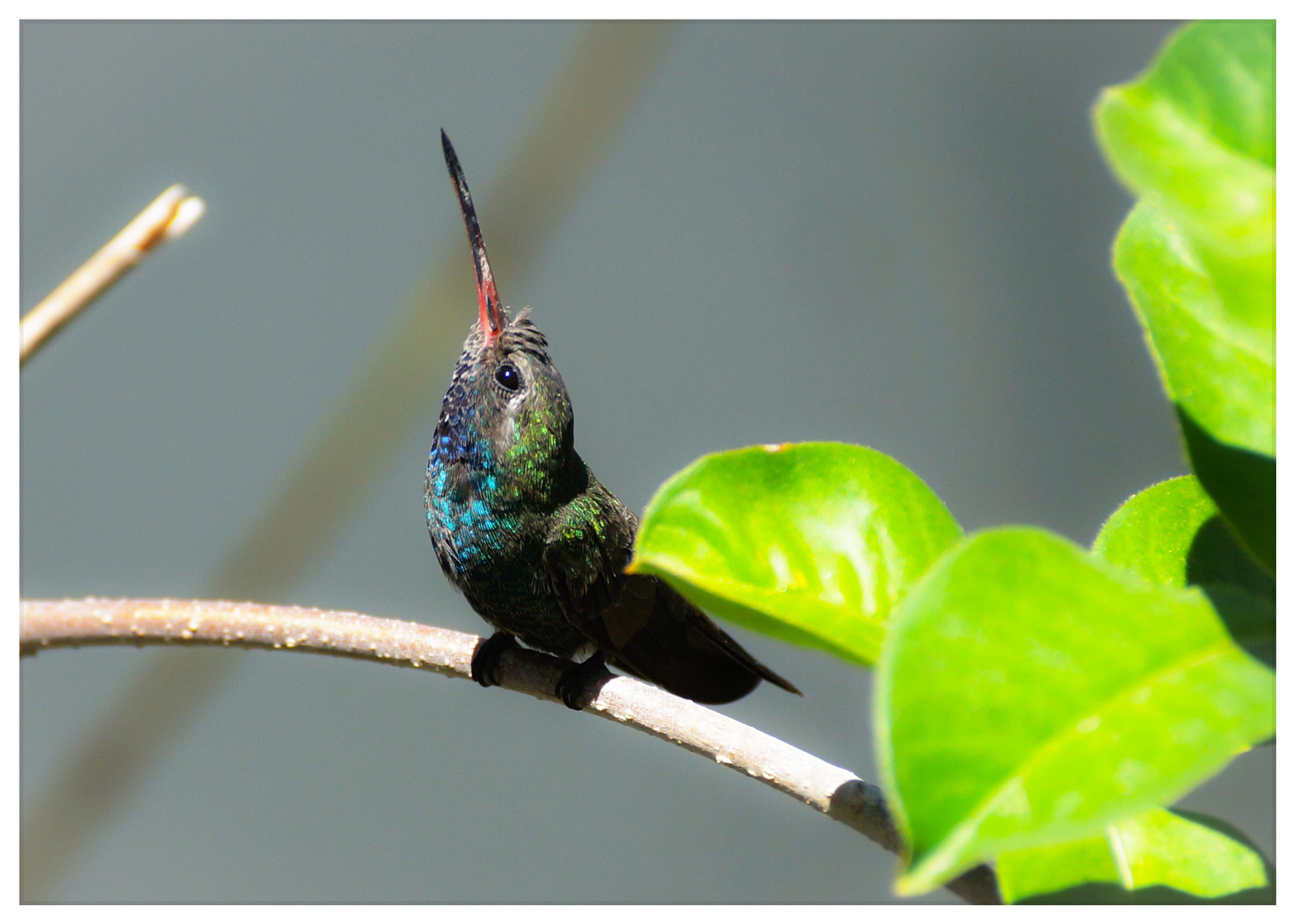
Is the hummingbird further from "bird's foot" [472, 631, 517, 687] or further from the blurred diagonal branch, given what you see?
the blurred diagonal branch

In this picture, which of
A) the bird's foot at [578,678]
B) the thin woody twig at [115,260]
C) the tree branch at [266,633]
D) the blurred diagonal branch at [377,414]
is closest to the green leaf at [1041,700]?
the tree branch at [266,633]

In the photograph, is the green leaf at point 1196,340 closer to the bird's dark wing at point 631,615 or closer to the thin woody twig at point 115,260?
the thin woody twig at point 115,260

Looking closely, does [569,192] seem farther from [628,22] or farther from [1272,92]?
[1272,92]

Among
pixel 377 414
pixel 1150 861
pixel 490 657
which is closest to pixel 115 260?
pixel 490 657

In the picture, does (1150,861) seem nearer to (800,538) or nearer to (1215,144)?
(800,538)

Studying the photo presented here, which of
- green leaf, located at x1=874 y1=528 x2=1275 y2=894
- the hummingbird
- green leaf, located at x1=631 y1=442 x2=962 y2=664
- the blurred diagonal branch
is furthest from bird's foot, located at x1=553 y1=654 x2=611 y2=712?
the blurred diagonal branch

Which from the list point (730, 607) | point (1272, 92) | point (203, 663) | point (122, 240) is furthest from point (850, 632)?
point (203, 663)
